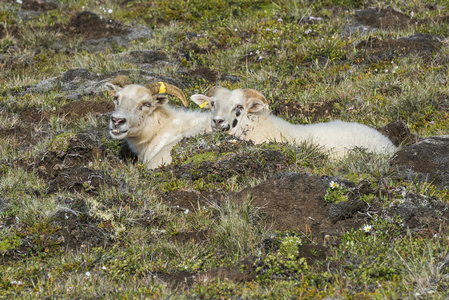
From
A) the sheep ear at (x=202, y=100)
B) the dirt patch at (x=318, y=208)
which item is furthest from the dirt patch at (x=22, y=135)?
the dirt patch at (x=318, y=208)

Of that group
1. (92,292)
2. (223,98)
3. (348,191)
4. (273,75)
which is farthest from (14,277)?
(273,75)

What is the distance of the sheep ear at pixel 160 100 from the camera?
994 centimetres

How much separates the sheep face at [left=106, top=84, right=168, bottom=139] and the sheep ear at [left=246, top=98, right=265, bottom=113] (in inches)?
57.5

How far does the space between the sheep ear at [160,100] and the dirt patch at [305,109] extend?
8.46 feet

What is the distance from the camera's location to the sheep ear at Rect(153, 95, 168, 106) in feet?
32.6

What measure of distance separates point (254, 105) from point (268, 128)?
450mm

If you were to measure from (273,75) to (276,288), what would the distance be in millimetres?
8659

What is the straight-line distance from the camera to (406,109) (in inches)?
428

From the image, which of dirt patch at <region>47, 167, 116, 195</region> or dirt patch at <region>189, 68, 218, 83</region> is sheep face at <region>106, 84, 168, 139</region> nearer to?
dirt patch at <region>47, 167, 116, 195</region>

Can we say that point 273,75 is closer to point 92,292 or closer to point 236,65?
point 236,65

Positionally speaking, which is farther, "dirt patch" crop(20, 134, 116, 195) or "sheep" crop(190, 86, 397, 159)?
"sheep" crop(190, 86, 397, 159)

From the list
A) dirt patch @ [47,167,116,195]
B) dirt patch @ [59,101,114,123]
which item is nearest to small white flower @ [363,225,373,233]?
dirt patch @ [47,167,116,195]

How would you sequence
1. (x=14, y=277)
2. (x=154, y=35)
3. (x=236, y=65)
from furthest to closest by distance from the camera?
1. (x=154, y=35)
2. (x=236, y=65)
3. (x=14, y=277)

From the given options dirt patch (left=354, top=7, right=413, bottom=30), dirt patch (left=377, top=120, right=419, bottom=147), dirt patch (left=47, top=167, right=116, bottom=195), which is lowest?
dirt patch (left=354, top=7, right=413, bottom=30)
